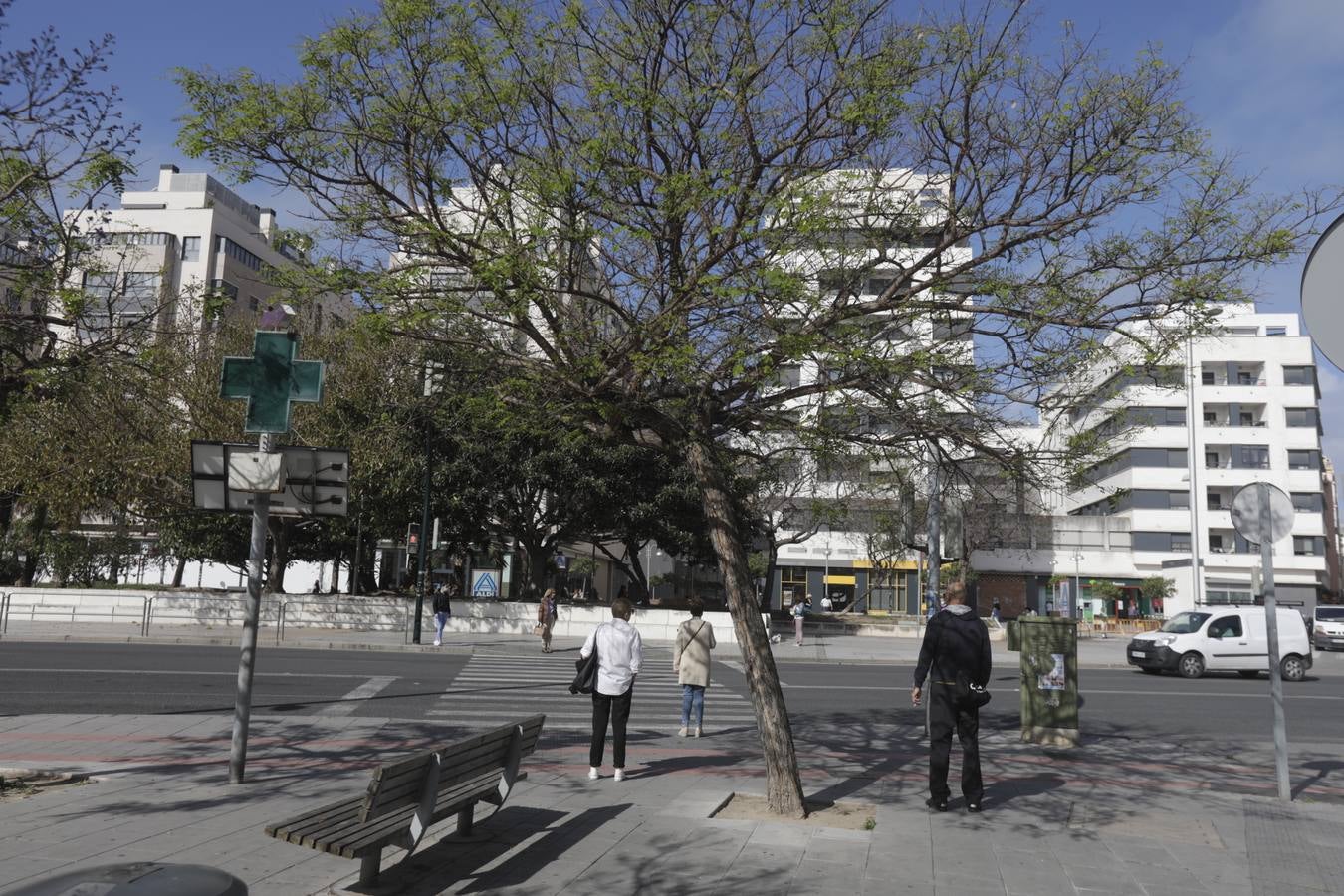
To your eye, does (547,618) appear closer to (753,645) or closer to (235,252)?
(753,645)

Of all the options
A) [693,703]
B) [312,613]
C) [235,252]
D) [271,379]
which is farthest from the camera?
[235,252]

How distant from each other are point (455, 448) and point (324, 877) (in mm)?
27213

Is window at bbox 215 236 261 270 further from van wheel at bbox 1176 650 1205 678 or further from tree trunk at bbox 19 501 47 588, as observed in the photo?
van wheel at bbox 1176 650 1205 678

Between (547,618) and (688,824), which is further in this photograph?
(547,618)

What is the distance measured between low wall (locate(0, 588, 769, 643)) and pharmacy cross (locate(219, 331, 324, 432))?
70.9ft

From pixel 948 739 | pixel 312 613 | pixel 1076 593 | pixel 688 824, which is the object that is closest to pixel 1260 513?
pixel 948 739

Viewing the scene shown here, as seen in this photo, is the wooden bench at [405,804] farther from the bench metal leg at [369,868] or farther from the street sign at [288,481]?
the street sign at [288,481]

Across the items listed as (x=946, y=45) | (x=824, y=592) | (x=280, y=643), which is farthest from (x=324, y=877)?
(x=824, y=592)

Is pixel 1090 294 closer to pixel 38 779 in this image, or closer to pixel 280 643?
pixel 38 779

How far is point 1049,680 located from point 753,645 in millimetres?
5825

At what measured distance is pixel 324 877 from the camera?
5.81 m

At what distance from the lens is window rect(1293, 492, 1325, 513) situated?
55938 millimetres

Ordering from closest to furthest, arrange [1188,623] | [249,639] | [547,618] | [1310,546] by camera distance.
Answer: [249,639] → [1188,623] → [547,618] → [1310,546]

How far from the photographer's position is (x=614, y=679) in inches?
339
